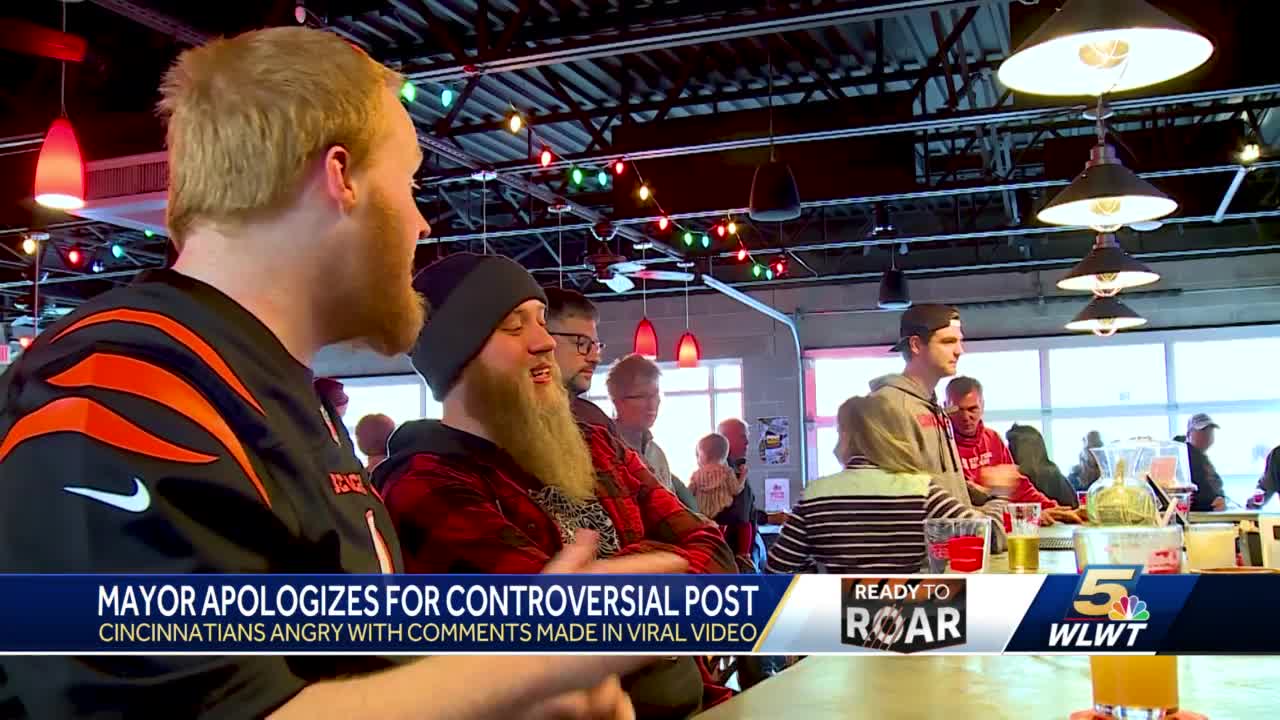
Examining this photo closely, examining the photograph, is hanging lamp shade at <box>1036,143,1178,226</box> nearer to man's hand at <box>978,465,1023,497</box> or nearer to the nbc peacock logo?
man's hand at <box>978,465,1023,497</box>

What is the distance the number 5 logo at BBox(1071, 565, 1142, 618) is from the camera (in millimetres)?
1207

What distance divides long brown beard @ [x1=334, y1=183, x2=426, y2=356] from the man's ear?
3cm

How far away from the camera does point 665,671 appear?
6.18 ft

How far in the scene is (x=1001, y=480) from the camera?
4652mm

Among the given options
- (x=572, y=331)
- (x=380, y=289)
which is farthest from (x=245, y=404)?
(x=572, y=331)

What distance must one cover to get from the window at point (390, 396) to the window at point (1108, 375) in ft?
27.1

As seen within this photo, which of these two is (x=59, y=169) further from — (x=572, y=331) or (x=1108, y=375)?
(x=1108, y=375)

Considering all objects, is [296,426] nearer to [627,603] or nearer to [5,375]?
[5,375]

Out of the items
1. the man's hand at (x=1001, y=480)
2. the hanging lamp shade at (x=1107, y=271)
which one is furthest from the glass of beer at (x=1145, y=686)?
the hanging lamp shade at (x=1107, y=271)

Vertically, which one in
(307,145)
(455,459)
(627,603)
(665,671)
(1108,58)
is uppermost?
(1108,58)

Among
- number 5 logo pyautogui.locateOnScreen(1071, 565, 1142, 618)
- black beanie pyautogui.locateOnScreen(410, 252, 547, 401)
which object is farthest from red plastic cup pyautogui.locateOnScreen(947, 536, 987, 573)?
black beanie pyautogui.locateOnScreen(410, 252, 547, 401)

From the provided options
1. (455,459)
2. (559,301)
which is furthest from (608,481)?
(559,301)

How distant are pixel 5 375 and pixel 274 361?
0.21m

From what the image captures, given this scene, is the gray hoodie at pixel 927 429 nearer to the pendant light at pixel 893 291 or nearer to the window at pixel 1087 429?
the pendant light at pixel 893 291
